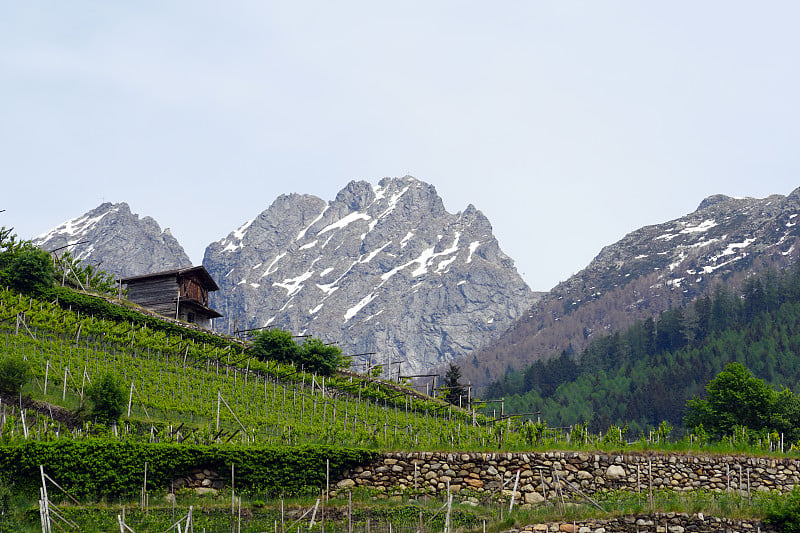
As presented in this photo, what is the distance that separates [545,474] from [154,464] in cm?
1325

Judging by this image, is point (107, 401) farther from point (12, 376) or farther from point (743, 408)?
point (743, 408)

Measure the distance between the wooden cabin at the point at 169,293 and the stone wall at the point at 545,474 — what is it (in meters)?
42.1

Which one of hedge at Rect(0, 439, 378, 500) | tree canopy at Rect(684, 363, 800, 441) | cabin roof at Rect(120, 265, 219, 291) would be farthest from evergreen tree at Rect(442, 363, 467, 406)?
hedge at Rect(0, 439, 378, 500)

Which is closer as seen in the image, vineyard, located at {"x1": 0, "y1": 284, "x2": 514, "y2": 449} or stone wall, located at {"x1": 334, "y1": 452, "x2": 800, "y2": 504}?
stone wall, located at {"x1": 334, "y1": 452, "x2": 800, "y2": 504}

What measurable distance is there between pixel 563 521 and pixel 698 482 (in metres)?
8.26

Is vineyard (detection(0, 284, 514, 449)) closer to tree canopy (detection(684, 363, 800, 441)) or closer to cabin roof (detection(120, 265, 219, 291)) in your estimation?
tree canopy (detection(684, 363, 800, 441))

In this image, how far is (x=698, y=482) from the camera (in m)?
28.9

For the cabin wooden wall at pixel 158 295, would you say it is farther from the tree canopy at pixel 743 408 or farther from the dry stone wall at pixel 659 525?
the dry stone wall at pixel 659 525

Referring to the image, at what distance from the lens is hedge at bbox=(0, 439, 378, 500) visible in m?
25.5

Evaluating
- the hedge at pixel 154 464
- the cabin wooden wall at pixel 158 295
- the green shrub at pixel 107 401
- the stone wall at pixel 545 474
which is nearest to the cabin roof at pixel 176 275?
the cabin wooden wall at pixel 158 295

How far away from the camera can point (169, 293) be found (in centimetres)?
6781

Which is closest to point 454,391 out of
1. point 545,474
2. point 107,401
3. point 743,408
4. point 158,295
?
point 743,408

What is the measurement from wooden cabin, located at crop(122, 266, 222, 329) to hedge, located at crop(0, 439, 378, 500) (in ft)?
134

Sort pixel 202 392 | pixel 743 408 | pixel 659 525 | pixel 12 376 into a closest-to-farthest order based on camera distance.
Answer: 1. pixel 659 525
2. pixel 12 376
3. pixel 202 392
4. pixel 743 408
